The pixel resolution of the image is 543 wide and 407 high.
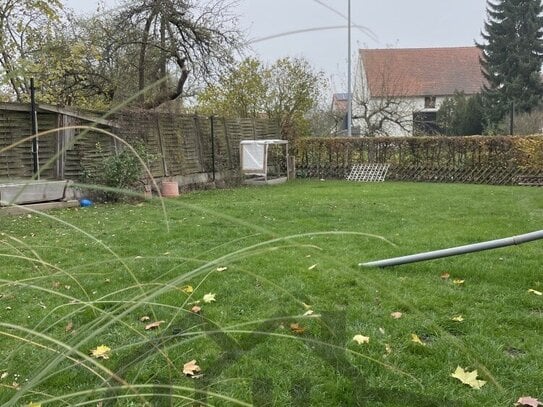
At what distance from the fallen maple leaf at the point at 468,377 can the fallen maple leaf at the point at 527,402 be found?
148 millimetres

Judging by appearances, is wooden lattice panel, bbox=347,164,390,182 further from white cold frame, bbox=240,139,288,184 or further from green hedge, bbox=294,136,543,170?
white cold frame, bbox=240,139,288,184

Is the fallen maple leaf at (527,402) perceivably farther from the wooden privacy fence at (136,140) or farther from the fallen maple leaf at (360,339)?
the wooden privacy fence at (136,140)

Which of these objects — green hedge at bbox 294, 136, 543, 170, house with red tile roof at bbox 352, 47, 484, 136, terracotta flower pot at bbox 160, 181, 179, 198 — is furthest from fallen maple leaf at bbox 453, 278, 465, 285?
house with red tile roof at bbox 352, 47, 484, 136

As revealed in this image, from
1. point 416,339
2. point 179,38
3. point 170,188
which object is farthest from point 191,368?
point 179,38

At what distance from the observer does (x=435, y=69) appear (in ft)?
121

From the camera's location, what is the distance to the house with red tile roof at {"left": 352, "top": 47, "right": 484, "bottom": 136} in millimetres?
23203

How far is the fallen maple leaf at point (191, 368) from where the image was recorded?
2.04 m

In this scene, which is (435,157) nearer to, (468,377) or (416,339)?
(416,339)

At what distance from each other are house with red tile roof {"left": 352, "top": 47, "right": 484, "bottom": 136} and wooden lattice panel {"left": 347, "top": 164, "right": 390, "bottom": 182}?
4.17m

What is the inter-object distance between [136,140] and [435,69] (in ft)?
104

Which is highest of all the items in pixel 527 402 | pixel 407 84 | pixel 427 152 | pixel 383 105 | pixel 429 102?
pixel 407 84

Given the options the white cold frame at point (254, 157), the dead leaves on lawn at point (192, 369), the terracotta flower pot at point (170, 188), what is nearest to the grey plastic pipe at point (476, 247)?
the dead leaves on lawn at point (192, 369)

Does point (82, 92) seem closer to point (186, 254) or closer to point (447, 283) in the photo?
point (186, 254)

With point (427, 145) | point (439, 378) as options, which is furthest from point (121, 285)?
Result: point (427, 145)
